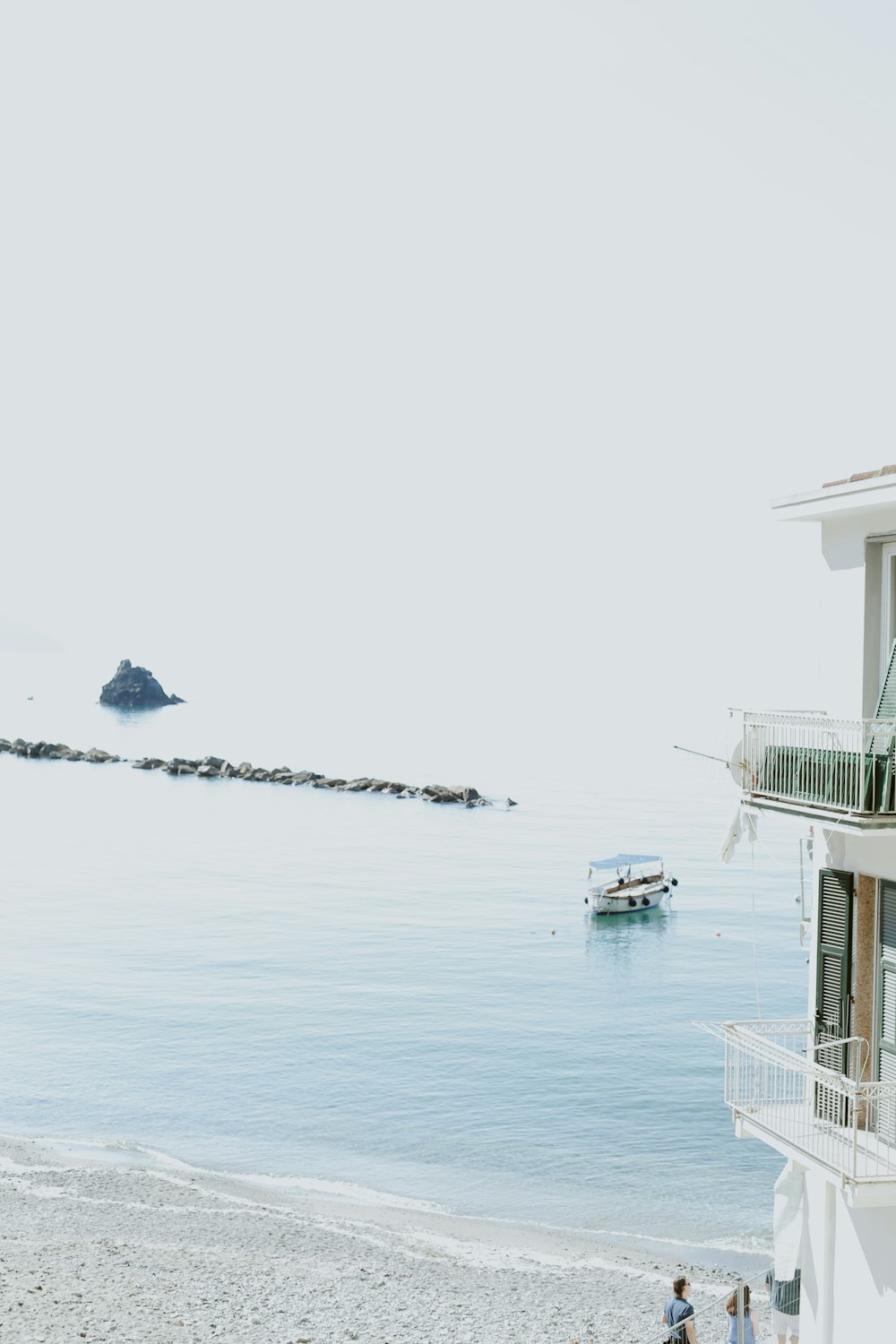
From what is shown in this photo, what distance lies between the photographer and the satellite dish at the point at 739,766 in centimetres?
1385

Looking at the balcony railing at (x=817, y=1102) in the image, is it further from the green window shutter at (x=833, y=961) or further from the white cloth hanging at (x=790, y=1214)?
the white cloth hanging at (x=790, y=1214)

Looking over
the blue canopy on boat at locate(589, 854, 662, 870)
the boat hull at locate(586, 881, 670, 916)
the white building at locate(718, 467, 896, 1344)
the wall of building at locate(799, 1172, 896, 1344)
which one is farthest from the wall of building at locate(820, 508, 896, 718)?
the blue canopy on boat at locate(589, 854, 662, 870)

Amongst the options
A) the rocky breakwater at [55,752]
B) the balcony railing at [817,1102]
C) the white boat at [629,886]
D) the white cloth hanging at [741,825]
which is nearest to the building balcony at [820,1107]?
the balcony railing at [817,1102]

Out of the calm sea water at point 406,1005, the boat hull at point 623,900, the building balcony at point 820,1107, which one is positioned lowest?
the calm sea water at point 406,1005

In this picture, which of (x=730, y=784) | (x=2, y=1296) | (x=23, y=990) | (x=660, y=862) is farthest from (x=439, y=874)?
(x=730, y=784)

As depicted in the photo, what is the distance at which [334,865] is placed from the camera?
81.6 m

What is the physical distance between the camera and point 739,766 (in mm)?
13891

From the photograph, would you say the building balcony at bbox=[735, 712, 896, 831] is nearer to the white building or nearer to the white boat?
the white building

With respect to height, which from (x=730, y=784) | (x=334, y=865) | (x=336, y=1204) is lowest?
(x=336, y=1204)

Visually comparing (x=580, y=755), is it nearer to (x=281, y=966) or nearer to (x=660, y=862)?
(x=660, y=862)

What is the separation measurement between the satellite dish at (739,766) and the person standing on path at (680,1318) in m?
6.66

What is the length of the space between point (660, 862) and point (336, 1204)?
48837 millimetres

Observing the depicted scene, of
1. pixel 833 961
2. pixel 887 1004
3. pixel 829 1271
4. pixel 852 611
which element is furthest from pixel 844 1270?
pixel 852 611

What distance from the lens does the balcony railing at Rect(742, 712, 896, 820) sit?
474 inches
